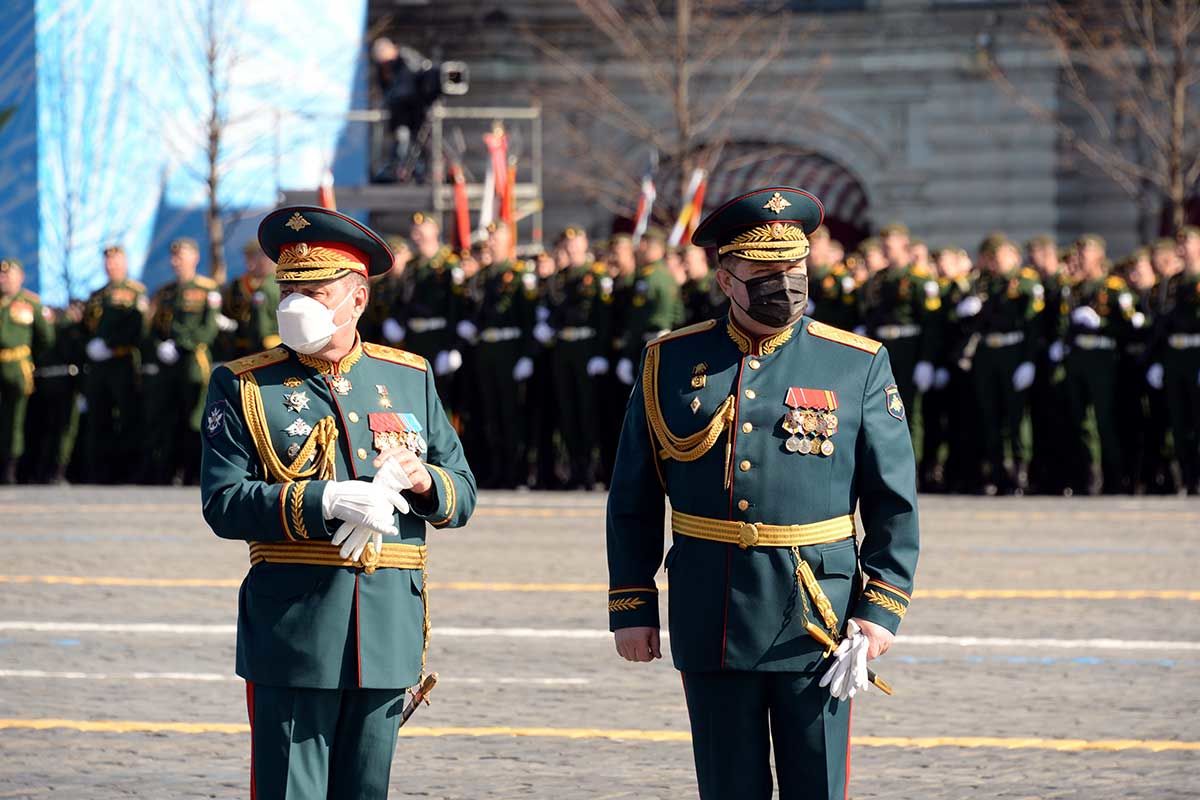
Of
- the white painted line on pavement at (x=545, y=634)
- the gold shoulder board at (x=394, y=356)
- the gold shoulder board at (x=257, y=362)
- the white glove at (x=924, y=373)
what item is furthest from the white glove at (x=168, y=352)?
the gold shoulder board at (x=257, y=362)

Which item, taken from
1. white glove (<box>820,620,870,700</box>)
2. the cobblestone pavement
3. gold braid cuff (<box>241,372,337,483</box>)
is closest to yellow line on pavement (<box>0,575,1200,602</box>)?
the cobblestone pavement

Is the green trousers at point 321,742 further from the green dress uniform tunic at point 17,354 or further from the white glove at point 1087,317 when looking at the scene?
the green dress uniform tunic at point 17,354

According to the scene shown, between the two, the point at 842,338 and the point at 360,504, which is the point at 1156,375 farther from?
the point at 360,504

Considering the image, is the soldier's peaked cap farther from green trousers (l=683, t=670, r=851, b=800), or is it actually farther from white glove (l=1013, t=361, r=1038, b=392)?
white glove (l=1013, t=361, r=1038, b=392)

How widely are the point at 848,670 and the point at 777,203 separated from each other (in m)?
1.06

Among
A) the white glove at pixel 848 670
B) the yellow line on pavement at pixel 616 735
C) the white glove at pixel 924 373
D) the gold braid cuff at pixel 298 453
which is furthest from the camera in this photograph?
the white glove at pixel 924 373

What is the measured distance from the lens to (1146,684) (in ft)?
29.9

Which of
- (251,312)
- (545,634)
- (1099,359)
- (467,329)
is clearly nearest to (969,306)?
Answer: (1099,359)

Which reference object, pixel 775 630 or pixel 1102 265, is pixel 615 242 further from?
pixel 775 630

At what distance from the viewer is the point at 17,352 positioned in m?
19.1

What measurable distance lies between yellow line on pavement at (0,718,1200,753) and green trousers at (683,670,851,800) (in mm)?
2804

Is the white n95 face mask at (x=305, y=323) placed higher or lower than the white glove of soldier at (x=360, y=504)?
higher

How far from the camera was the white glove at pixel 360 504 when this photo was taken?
5.23 metres

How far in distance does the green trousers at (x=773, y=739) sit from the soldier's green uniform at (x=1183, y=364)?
12131 mm
